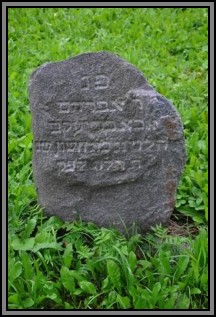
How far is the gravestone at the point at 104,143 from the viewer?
107 inches

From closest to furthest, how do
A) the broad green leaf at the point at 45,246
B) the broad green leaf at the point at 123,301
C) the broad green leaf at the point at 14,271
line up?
1. the broad green leaf at the point at 123,301
2. the broad green leaf at the point at 14,271
3. the broad green leaf at the point at 45,246

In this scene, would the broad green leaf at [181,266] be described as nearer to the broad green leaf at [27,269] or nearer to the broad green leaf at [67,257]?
the broad green leaf at [67,257]

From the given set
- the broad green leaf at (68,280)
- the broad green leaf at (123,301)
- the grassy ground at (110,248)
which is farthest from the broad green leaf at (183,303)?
the broad green leaf at (68,280)

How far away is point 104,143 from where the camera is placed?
2.79m

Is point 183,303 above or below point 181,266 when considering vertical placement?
below

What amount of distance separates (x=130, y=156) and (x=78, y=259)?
1.99 ft

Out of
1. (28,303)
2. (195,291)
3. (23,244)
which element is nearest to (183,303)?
(195,291)

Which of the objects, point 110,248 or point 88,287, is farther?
point 110,248

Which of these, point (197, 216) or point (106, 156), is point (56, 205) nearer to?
point (106, 156)

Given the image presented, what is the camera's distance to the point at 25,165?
3529 mm

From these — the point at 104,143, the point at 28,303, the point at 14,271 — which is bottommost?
the point at 28,303

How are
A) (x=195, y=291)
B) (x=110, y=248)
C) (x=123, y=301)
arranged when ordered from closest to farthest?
(x=123, y=301) < (x=195, y=291) < (x=110, y=248)

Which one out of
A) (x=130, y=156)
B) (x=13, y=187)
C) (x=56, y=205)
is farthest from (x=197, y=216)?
(x=13, y=187)

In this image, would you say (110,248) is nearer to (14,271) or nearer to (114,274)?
(114,274)
